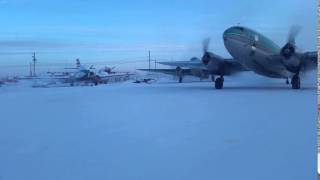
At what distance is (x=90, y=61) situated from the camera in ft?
4.93

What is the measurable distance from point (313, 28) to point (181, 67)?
51cm

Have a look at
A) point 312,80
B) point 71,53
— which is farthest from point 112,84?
point 312,80

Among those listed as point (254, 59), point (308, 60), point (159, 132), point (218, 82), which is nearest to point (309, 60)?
point (308, 60)

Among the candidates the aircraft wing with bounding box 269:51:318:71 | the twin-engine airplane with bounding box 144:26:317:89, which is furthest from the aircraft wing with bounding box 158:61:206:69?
the aircraft wing with bounding box 269:51:318:71

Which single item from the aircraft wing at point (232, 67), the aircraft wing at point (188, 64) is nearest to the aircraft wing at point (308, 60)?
the aircraft wing at point (232, 67)

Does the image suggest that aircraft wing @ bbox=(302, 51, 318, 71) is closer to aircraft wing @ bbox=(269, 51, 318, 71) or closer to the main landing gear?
aircraft wing @ bbox=(269, 51, 318, 71)

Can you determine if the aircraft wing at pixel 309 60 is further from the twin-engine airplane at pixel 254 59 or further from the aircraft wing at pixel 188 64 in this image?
the aircraft wing at pixel 188 64

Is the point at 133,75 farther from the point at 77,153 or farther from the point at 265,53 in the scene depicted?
the point at 265,53

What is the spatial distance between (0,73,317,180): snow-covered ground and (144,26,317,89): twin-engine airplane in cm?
5

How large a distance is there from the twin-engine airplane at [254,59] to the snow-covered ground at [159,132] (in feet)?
0.17

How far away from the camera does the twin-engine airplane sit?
150 centimetres

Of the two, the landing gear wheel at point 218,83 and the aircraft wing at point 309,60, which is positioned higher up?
the aircraft wing at point 309,60

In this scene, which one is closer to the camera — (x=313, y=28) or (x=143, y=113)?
(x=313, y=28)

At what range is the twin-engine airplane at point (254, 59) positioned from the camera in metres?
1.50
